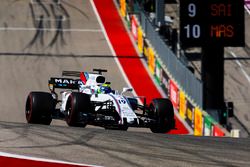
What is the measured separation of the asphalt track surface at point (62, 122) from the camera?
9.12 m

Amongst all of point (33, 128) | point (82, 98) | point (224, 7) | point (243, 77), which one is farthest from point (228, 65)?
point (33, 128)

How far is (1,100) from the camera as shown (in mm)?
26406

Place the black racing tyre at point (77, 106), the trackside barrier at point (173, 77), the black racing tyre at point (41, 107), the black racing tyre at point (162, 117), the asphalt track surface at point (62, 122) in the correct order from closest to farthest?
the asphalt track surface at point (62, 122) → the black racing tyre at point (77, 106) → the black racing tyre at point (41, 107) → the black racing tyre at point (162, 117) → the trackside barrier at point (173, 77)

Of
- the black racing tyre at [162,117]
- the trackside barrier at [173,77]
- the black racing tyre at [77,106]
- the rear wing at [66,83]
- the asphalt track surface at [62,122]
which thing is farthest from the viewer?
the trackside barrier at [173,77]

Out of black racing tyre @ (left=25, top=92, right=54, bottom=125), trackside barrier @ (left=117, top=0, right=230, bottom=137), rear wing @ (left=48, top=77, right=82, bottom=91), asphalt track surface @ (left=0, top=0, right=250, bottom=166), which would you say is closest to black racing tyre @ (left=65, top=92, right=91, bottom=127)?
black racing tyre @ (left=25, top=92, right=54, bottom=125)

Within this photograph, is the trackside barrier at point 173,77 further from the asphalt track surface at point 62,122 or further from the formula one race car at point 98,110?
the formula one race car at point 98,110

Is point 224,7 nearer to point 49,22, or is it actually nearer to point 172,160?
point 172,160

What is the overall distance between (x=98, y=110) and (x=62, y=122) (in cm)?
834

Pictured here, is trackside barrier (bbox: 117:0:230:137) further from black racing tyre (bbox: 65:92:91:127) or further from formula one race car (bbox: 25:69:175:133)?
black racing tyre (bbox: 65:92:91:127)

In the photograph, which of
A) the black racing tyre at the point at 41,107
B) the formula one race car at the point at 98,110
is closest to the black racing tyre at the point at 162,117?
the formula one race car at the point at 98,110

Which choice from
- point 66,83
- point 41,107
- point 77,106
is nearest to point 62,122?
point 66,83

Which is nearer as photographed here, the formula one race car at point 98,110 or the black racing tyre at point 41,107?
the formula one race car at point 98,110

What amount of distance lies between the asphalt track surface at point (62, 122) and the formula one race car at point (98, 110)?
1019 mm

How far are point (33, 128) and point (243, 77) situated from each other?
68.8 feet
